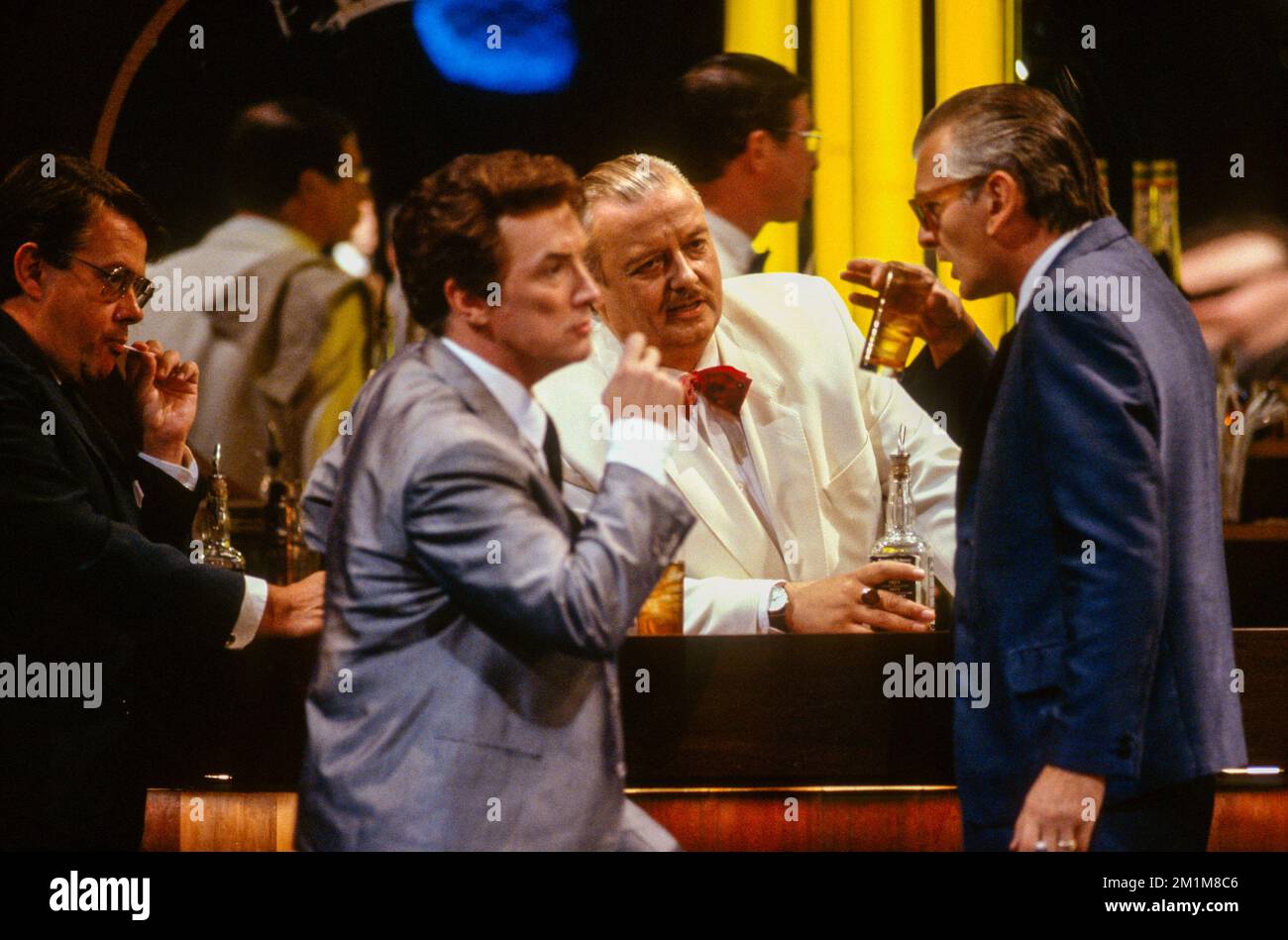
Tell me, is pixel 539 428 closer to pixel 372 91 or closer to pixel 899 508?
pixel 899 508

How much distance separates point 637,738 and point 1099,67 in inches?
97.4

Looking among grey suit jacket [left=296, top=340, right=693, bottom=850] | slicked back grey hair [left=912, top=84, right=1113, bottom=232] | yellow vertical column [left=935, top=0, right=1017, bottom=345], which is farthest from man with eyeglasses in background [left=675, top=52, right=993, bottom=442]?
grey suit jacket [left=296, top=340, right=693, bottom=850]

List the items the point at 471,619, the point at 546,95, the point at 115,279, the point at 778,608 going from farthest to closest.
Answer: the point at 546,95 → the point at 115,279 → the point at 778,608 → the point at 471,619

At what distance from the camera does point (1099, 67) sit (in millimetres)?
3953

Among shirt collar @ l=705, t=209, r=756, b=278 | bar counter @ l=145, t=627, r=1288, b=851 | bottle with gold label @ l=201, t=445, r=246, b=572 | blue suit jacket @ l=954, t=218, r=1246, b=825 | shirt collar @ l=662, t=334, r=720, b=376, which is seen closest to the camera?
blue suit jacket @ l=954, t=218, r=1246, b=825

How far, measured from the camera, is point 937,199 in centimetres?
241

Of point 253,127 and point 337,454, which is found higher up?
point 253,127

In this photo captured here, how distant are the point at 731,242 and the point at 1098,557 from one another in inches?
74.2

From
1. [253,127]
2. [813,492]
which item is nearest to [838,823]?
[813,492]

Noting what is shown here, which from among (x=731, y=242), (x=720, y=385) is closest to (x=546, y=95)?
(x=731, y=242)

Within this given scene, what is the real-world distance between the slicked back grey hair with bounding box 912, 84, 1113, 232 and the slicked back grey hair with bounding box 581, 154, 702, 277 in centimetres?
63

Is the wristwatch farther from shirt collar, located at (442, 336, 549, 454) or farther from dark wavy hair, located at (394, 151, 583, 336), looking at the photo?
dark wavy hair, located at (394, 151, 583, 336)

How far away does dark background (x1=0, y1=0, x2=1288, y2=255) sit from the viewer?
155 inches
